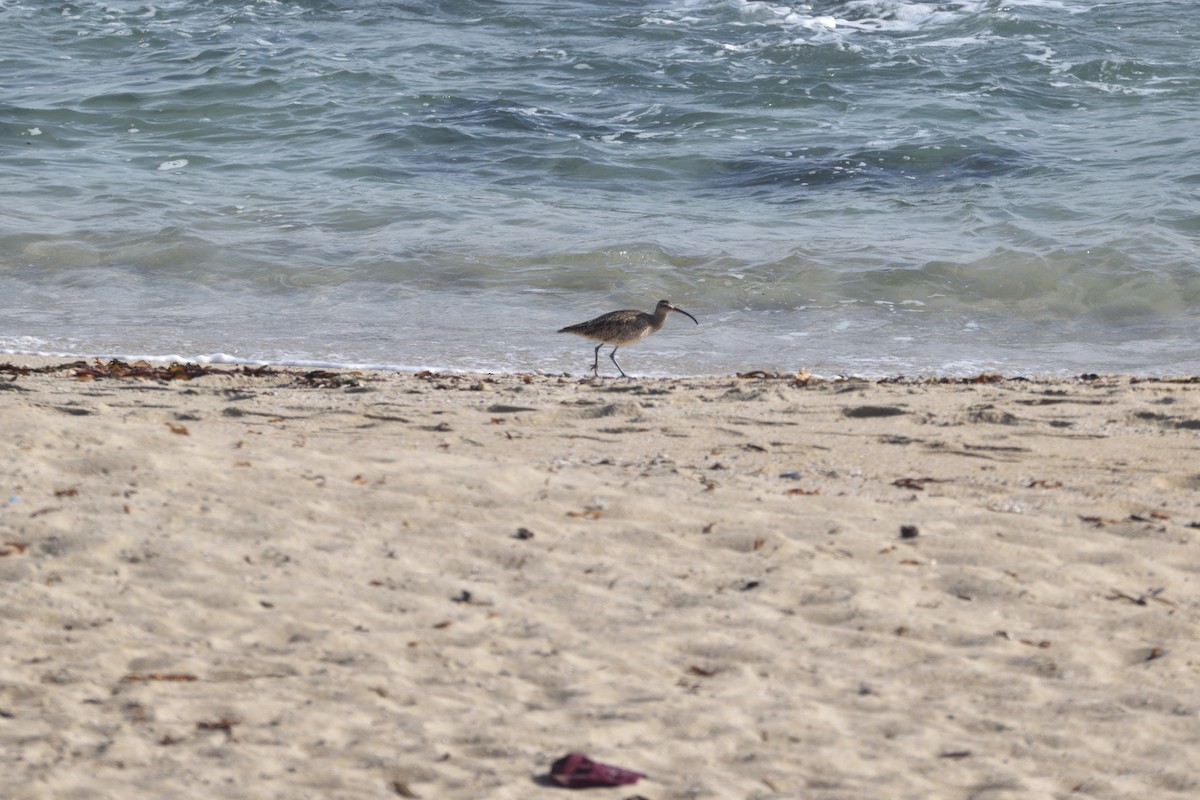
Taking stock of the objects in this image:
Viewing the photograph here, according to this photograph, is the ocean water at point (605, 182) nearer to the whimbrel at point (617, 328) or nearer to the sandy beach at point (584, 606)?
the whimbrel at point (617, 328)

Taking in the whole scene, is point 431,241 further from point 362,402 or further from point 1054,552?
point 1054,552

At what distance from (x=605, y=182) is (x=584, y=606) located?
1087 centimetres

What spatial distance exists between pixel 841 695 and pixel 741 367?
225 inches

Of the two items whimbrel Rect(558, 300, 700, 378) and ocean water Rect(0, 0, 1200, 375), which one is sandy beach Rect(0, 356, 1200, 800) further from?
ocean water Rect(0, 0, 1200, 375)

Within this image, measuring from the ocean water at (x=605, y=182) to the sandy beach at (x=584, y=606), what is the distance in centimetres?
375

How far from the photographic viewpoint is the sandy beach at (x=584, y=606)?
339 cm

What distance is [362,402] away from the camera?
6.50 metres

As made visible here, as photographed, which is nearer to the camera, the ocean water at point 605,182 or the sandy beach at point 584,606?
the sandy beach at point 584,606

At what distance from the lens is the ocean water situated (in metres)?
10.3

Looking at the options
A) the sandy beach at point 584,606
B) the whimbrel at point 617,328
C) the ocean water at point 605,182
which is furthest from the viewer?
the ocean water at point 605,182

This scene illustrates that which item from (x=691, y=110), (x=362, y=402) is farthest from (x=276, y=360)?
(x=691, y=110)

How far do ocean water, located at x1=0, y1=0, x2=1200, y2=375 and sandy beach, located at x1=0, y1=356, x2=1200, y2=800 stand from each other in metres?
3.75

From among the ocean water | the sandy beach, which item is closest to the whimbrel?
the ocean water

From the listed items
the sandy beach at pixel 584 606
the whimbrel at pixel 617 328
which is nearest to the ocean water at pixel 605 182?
the whimbrel at pixel 617 328
